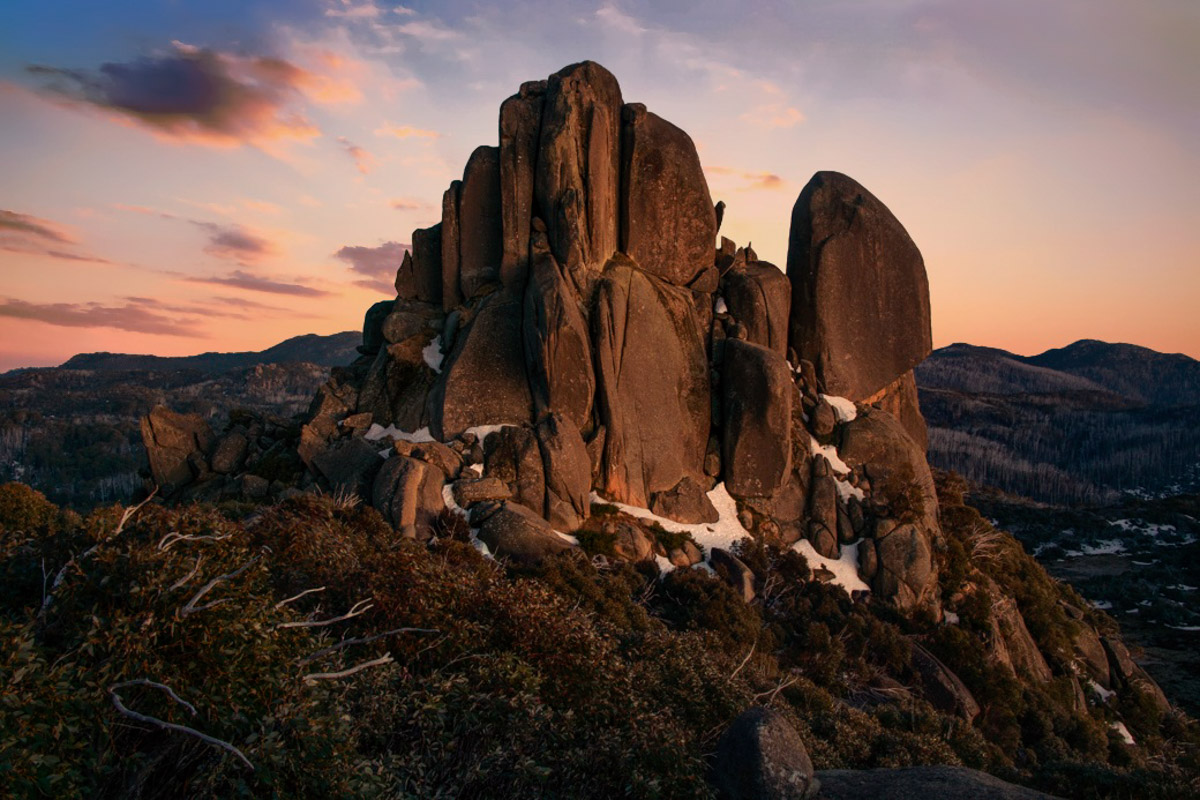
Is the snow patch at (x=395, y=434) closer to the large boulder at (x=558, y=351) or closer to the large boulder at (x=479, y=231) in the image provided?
the large boulder at (x=558, y=351)

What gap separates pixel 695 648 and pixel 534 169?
82.4 feet

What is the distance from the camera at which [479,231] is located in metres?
35.3

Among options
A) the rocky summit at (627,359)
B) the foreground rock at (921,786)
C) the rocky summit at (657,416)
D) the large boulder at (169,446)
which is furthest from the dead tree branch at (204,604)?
the large boulder at (169,446)

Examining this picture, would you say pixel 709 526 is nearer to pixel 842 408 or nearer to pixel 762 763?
pixel 842 408

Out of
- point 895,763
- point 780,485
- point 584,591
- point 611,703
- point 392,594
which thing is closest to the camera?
point 611,703

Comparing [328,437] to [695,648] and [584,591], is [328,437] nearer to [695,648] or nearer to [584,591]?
[584,591]

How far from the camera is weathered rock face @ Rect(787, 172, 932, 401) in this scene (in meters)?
38.1

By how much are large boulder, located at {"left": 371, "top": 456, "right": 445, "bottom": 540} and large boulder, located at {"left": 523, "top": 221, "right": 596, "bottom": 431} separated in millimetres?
6165

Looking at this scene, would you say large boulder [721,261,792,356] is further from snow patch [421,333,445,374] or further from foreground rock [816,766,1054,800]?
foreground rock [816,766,1054,800]

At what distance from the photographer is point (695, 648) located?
57.9 ft

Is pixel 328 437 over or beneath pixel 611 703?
over

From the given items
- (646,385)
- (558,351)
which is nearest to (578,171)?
(558,351)

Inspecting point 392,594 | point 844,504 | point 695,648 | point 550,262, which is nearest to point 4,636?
point 392,594

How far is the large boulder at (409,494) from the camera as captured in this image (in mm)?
26016
